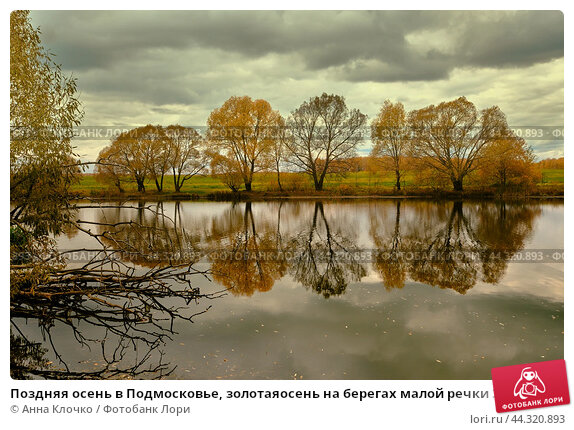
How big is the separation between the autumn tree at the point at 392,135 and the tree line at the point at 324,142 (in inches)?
5.0

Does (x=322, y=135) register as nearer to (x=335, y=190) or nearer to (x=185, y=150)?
(x=335, y=190)

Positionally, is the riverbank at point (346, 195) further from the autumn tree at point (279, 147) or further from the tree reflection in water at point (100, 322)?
the tree reflection in water at point (100, 322)

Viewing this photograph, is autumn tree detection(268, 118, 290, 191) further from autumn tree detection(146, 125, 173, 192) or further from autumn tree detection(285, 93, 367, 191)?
autumn tree detection(146, 125, 173, 192)

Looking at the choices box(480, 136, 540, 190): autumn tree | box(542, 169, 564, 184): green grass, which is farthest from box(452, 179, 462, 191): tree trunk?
box(542, 169, 564, 184): green grass

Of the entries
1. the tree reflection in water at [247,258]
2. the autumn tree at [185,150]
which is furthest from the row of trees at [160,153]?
the tree reflection in water at [247,258]

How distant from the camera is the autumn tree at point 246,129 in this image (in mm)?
45031

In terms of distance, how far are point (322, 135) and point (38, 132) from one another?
4065 cm

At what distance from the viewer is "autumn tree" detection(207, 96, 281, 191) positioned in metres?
45.0
